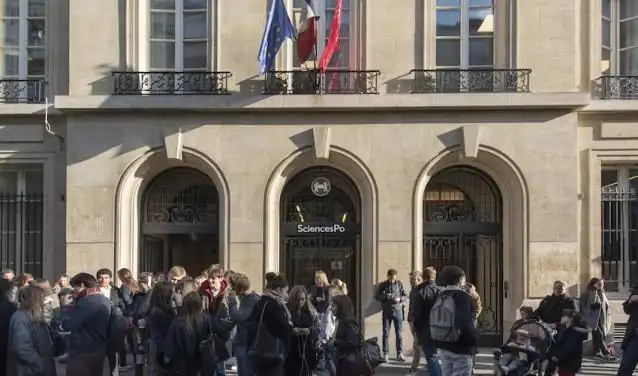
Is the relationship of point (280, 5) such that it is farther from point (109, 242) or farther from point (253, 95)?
point (109, 242)

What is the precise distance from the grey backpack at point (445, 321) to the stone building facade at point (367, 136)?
25.2 ft

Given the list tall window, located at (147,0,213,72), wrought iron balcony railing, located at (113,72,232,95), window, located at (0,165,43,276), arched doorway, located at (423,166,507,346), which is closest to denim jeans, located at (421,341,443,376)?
arched doorway, located at (423,166,507,346)

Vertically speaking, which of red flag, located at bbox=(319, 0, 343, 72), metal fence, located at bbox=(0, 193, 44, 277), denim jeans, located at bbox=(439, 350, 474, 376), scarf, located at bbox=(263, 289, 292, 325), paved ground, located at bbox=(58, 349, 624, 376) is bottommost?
paved ground, located at bbox=(58, 349, 624, 376)

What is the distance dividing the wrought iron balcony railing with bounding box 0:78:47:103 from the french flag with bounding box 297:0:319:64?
5.01 meters

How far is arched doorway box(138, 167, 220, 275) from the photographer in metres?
19.0

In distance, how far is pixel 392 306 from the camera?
55.4 feet

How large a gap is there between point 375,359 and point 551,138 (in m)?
7.65

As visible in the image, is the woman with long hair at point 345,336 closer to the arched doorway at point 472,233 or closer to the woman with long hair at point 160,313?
the woman with long hair at point 160,313

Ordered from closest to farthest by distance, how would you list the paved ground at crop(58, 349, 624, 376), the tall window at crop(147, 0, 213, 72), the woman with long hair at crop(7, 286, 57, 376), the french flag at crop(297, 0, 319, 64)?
the woman with long hair at crop(7, 286, 57, 376), the paved ground at crop(58, 349, 624, 376), the french flag at crop(297, 0, 319, 64), the tall window at crop(147, 0, 213, 72)

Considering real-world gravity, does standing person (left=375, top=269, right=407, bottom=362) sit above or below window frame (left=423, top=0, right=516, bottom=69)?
below

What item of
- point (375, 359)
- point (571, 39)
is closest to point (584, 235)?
point (571, 39)

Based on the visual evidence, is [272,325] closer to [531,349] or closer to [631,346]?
[531,349]

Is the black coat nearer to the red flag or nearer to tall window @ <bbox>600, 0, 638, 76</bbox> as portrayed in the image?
the red flag

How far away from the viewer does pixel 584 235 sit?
60.4 ft
